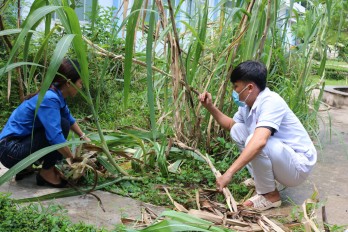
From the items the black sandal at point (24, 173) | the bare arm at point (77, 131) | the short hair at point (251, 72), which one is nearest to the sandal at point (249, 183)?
the short hair at point (251, 72)

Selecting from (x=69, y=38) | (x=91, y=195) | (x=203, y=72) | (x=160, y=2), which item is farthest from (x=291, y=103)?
(x=69, y=38)

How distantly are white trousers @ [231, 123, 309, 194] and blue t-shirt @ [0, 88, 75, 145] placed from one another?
1.09 m

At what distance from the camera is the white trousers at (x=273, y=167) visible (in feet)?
8.68

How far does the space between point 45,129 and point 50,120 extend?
0.07 meters

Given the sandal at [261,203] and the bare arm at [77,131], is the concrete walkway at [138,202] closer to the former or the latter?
the sandal at [261,203]

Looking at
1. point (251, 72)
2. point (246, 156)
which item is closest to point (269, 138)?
point (246, 156)

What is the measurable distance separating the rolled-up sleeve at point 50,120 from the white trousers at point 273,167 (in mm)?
1074

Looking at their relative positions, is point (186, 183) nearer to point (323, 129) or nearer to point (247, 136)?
point (247, 136)

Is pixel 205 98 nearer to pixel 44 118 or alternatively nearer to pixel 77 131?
pixel 77 131

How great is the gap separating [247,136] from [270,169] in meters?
0.33

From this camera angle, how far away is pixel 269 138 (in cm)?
271

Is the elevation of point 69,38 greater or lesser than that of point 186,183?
greater

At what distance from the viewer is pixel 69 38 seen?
1.84 metres

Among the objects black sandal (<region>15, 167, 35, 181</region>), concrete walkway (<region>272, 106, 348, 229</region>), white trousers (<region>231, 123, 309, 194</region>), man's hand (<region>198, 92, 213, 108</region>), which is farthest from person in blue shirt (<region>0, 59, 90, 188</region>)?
concrete walkway (<region>272, 106, 348, 229</region>)
